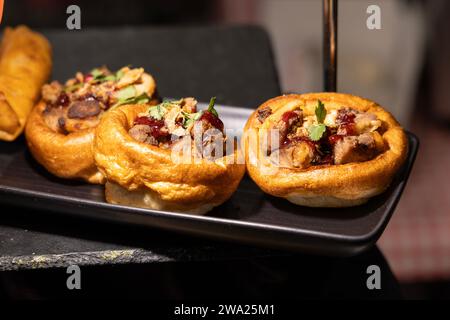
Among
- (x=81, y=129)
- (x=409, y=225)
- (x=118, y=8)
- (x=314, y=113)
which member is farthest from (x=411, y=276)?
(x=118, y=8)

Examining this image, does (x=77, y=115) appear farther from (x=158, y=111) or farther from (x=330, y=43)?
(x=330, y=43)

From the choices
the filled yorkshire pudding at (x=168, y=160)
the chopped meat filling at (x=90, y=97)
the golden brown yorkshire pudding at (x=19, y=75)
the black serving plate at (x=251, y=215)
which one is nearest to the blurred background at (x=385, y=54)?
the golden brown yorkshire pudding at (x=19, y=75)

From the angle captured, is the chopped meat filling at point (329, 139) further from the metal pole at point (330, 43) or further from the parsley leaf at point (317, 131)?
the metal pole at point (330, 43)

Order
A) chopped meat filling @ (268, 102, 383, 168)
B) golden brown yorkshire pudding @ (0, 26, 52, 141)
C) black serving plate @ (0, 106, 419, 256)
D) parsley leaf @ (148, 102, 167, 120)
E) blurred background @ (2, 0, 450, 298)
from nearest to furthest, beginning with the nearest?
black serving plate @ (0, 106, 419, 256), chopped meat filling @ (268, 102, 383, 168), parsley leaf @ (148, 102, 167, 120), golden brown yorkshire pudding @ (0, 26, 52, 141), blurred background @ (2, 0, 450, 298)

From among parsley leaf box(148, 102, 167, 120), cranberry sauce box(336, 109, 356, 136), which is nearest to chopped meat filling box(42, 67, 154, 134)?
parsley leaf box(148, 102, 167, 120)

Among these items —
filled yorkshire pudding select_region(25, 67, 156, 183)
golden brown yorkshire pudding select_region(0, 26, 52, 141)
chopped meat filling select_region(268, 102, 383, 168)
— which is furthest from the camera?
golden brown yorkshire pudding select_region(0, 26, 52, 141)

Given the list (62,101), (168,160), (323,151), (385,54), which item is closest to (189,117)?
(168,160)

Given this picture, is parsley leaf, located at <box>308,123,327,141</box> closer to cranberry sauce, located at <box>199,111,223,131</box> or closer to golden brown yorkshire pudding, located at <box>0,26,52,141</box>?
cranberry sauce, located at <box>199,111,223,131</box>
